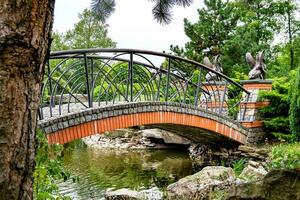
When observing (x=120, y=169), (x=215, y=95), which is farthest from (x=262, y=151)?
(x=120, y=169)

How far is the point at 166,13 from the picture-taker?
158 inches

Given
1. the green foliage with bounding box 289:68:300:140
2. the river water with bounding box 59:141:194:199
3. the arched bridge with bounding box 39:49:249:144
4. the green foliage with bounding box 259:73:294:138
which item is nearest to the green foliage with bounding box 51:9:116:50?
the river water with bounding box 59:141:194:199

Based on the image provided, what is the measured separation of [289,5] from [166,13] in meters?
18.1

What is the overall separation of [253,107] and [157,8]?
7.37 meters

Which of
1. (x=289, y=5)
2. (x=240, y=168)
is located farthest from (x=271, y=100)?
(x=289, y=5)

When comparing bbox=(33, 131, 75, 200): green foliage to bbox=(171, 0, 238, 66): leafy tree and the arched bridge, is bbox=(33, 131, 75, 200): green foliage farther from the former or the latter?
bbox=(171, 0, 238, 66): leafy tree

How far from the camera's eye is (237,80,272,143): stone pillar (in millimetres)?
10734

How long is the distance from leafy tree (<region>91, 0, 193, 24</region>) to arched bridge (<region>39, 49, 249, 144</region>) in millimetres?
1113

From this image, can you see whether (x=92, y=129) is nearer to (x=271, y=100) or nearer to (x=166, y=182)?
(x=166, y=182)

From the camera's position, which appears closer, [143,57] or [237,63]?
[143,57]

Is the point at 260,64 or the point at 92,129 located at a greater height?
the point at 260,64

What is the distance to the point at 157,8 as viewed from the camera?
3.94m

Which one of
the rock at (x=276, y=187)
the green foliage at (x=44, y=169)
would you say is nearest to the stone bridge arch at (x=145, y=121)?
the green foliage at (x=44, y=169)

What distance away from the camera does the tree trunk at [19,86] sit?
143cm
